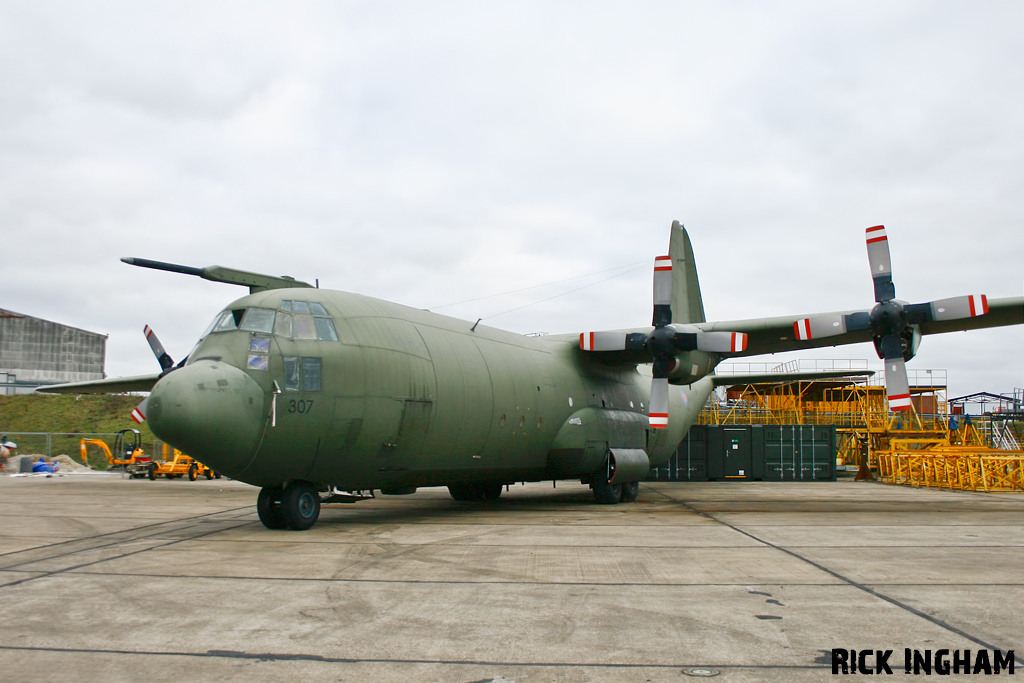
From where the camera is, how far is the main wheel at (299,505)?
12008mm

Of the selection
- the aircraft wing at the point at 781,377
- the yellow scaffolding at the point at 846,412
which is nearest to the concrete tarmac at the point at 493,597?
the aircraft wing at the point at 781,377

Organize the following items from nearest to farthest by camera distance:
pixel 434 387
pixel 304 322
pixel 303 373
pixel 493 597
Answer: pixel 493 597, pixel 303 373, pixel 304 322, pixel 434 387

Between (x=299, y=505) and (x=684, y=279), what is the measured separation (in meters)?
15.1

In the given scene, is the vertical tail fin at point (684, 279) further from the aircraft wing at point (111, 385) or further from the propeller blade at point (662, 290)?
the aircraft wing at point (111, 385)

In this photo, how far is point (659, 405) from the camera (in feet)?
57.5

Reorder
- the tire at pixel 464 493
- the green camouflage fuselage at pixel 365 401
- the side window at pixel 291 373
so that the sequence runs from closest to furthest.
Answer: the green camouflage fuselage at pixel 365 401 < the side window at pixel 291 373 < the tire at pixel 464 493

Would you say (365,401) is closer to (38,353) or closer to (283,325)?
(283,325)

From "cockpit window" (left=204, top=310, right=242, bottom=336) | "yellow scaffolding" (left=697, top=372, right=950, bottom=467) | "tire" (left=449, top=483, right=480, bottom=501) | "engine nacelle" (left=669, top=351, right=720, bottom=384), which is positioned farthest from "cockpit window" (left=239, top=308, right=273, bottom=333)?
"yellow scaffolding" (left=697, top=372, right=950, bottom=467)

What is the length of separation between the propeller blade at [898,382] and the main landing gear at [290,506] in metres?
11.9

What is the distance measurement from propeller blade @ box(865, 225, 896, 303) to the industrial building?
71.8 meters

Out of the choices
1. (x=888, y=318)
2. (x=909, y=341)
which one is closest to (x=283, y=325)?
(x=888, y=318)

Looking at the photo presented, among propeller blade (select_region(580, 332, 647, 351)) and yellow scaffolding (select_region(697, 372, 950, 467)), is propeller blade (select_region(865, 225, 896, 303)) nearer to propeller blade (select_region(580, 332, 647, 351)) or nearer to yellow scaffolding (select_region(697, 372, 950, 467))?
propeller blade (select_region(580, 332, 647, 351))

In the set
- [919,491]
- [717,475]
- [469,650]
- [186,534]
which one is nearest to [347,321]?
[186,534]

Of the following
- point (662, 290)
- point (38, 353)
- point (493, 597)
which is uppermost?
point (38, 353)
